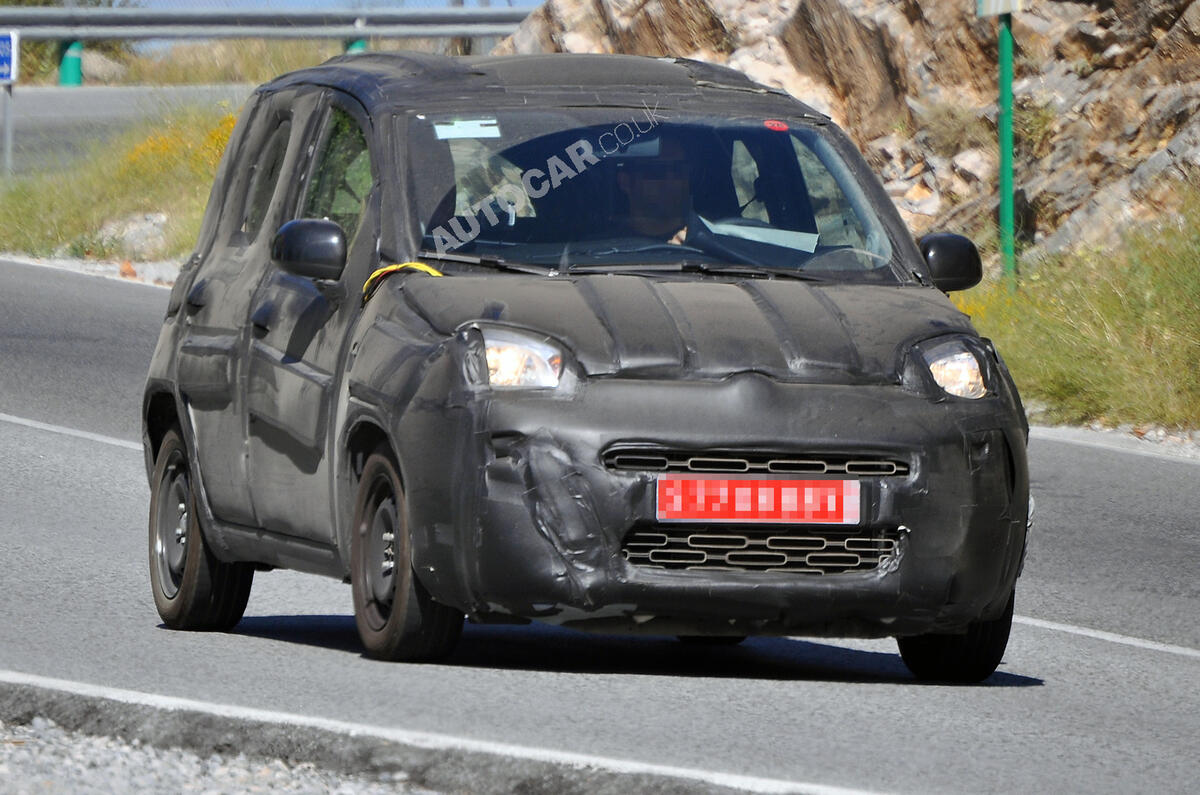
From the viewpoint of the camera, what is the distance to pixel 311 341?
280 inches

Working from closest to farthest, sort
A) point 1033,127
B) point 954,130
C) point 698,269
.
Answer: point 698,269 < point 1033,127 < point 954,130

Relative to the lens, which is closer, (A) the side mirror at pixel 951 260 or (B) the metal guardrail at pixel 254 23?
(A) the side mirror at pixel 951 260

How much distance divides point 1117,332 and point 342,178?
8.56 m

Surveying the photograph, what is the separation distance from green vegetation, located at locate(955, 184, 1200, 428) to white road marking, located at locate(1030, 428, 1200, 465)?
31 centimetres

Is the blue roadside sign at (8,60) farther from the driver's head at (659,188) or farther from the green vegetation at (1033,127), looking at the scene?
the driver's head at (659,188)

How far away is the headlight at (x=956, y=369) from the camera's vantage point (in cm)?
636

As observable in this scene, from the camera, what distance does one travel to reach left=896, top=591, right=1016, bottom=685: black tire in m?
6.78

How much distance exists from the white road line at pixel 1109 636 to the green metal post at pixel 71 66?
3092 centimetres

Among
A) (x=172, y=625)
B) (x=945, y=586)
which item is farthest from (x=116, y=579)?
(x=945, y=586)

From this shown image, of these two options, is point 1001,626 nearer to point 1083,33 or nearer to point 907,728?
point 907,728

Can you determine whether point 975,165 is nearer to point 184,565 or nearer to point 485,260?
point 184,565

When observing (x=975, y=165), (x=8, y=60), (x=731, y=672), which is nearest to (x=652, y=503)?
(x=731, y=672)

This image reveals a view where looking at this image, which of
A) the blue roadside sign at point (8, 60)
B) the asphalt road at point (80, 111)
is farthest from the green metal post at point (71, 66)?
the blue roadside sign at point (8, 60)

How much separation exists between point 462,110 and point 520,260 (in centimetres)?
66
